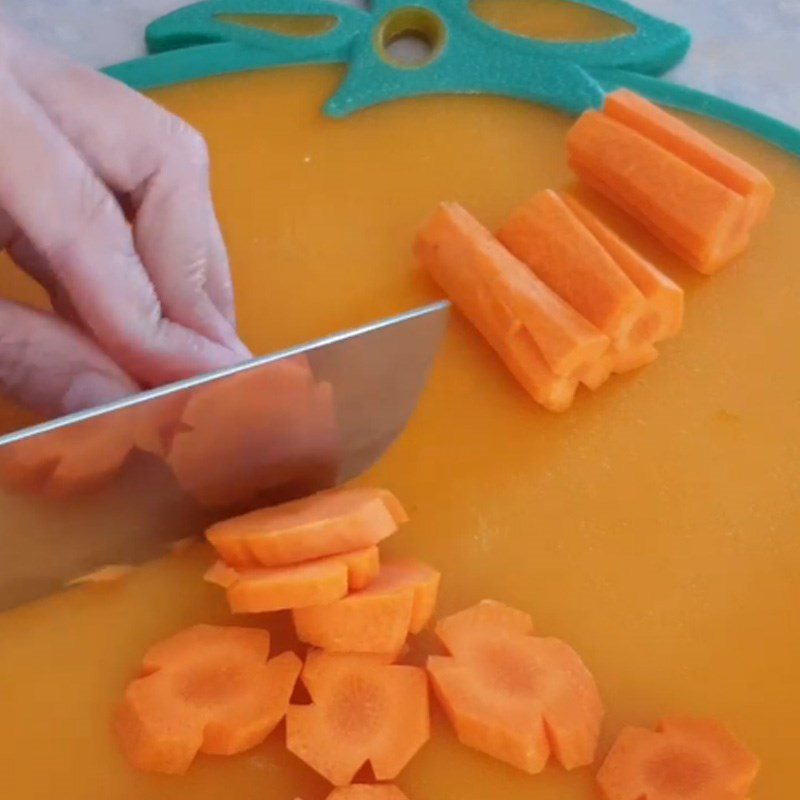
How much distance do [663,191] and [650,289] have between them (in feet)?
0.64

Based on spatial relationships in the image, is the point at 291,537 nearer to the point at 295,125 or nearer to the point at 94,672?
the point at 94,672

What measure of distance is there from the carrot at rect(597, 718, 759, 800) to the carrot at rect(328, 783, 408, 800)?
224mm

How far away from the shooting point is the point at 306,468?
1.34 m

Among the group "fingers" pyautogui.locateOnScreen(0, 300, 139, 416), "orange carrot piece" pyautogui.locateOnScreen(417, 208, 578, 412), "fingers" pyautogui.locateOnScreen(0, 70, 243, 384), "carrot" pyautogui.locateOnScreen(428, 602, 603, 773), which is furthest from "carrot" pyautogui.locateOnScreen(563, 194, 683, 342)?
"fingers" pyautogui.locateOnScreen(0, 300, 139, 416)

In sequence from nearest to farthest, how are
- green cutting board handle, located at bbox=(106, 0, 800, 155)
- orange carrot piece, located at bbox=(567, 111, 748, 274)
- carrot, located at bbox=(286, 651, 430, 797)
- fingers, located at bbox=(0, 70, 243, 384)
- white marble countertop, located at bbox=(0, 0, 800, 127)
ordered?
carrot, located at bbox=(286, 651, 430, 797) < fingers, located at bbox=(0, 70, 243, 384) < orange carrot piece, located at bbox=(567, 111, 748, 274) < green cutting board handle, located at bbox=(106, 0, 800, 155) < white marble countertop, located at bbox=(0, 0, 800, 127)

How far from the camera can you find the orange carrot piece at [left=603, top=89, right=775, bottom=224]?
1565 millimetres

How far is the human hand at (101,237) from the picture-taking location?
1298 mm

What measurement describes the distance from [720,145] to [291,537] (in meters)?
0.98

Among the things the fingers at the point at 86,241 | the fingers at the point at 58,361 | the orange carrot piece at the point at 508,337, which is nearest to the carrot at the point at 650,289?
the orange carrot piece at the point at 508,337

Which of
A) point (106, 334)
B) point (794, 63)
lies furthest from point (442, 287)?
point (794, 63)

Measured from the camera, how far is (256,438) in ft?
4.12

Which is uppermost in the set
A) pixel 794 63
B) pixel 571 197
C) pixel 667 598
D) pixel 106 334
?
pixel 794 63

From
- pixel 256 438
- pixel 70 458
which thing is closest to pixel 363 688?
pixel 256 438

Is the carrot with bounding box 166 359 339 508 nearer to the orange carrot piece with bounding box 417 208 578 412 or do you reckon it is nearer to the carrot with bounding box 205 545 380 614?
the carrot with bounding box 205 545 380 614
